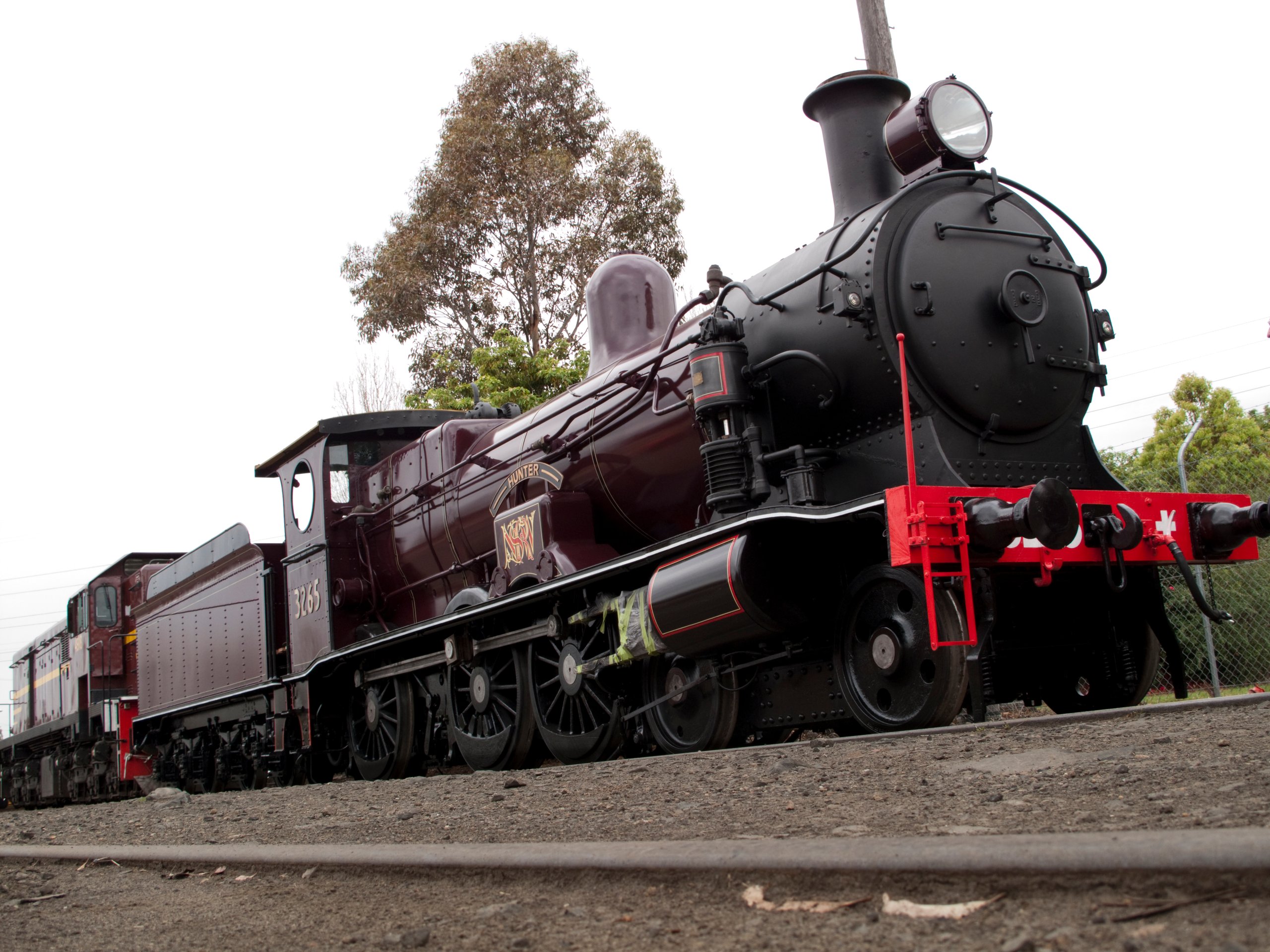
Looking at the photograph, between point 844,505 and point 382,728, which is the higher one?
point 844,505

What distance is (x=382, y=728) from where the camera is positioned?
28.7ft

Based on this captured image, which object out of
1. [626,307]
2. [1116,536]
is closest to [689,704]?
[1116,536]

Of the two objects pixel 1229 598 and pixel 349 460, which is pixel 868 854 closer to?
pixel 1229 598

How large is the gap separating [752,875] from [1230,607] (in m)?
7.36

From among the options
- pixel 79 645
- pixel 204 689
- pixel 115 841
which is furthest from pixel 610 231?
pixel 115 841

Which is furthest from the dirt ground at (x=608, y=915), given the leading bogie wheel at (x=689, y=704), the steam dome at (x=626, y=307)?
the steam dome at (x=626, y=307)

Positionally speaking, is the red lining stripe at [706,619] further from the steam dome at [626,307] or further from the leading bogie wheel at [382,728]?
the leading bogie wheel at [382,728]

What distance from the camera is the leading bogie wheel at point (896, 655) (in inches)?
183

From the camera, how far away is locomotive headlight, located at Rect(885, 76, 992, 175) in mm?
5438

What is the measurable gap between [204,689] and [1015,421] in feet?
30.1

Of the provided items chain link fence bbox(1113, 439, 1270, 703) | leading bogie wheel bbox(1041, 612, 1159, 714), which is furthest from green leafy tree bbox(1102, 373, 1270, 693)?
leading bogie wheel bbox(1041, 612, 1159, 714)

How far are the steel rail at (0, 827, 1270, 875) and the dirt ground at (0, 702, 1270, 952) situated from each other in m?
0.03

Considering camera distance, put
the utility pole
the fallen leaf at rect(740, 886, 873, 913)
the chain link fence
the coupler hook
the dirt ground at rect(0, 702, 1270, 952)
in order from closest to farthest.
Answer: the dirt ground at rect(0, 702, 1270, 952), the fallen leaf at rect(740, 886, 873, 913), the coupler hook, the chain link fence, the utility pole

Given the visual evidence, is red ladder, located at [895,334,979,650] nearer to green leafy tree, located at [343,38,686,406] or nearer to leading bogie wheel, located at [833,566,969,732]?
leading bogie wheel, located at [833,566,969,732]
